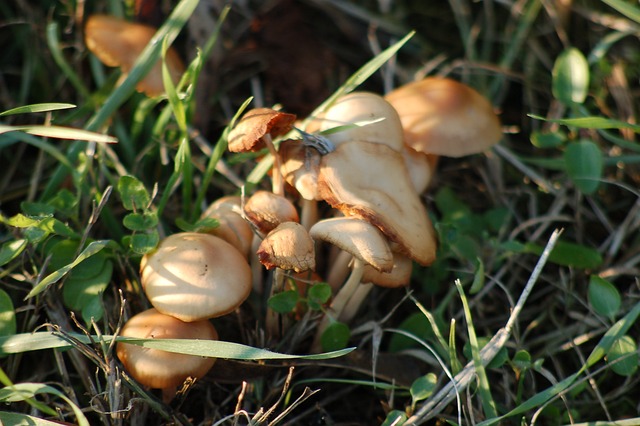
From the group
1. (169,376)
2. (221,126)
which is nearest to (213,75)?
(221,126)

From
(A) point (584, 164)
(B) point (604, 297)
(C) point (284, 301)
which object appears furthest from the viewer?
(A) point (584, 164)

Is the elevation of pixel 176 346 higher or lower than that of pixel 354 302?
higher

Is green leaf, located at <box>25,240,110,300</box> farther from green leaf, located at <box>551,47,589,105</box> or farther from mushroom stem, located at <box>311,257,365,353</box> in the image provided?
green leaf, located at <box>551,47,589,105</box>

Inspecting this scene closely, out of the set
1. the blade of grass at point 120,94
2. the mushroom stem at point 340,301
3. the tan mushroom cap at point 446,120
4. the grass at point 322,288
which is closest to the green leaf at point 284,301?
the grass at point 322,288

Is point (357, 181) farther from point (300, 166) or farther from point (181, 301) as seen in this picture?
point (181, 301)

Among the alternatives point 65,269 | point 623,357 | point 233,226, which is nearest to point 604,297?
point 623,357

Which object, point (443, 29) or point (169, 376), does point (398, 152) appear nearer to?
point (169, 376)

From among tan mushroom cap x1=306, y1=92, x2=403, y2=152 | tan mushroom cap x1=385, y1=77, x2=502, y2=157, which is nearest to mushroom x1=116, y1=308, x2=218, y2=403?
tan mushroom cap x1=306, y1=92, x2=403, y2=152

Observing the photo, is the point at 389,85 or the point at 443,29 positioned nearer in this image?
the point at 389,85
